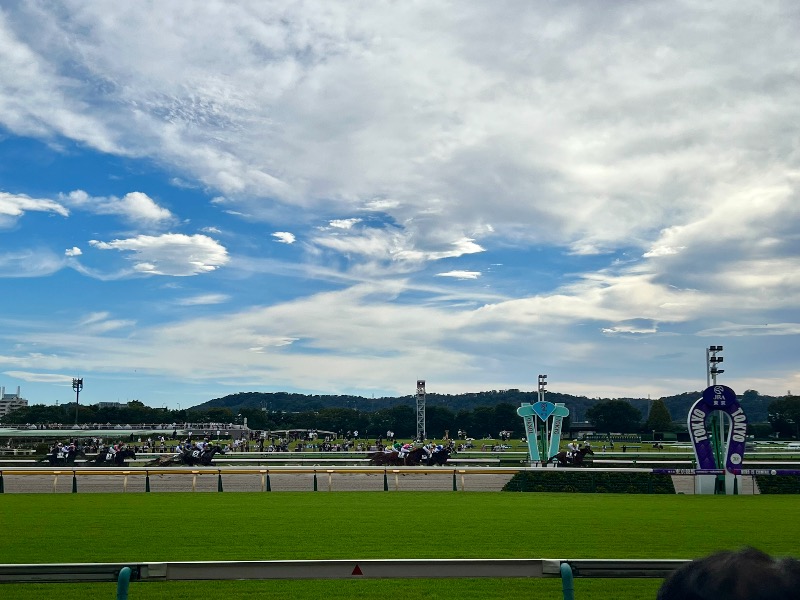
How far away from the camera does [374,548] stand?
464 inches

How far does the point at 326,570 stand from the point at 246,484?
27.3 metres

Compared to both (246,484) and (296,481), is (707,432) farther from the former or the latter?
(246,484)

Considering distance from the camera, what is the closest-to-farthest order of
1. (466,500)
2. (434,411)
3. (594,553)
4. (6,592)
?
1. (6,592)
2. (594,553)
3. (466,500)
4. (434,411)

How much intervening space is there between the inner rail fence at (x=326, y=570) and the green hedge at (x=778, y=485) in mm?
27225

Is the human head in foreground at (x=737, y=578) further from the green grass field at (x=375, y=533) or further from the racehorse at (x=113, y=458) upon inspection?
the racehorse at (x=113, y=458)

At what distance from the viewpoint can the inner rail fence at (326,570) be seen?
461 cm

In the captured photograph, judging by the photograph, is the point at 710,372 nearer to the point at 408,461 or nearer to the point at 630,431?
the point at 408,461

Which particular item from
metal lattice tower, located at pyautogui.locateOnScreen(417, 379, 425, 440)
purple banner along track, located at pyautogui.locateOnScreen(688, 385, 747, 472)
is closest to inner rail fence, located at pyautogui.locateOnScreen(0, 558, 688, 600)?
purple banner along track, located at pyautogui.locateOnScreen(688, 385, 747, 472)

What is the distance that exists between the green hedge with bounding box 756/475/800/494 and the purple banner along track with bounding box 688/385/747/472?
5.22 ft

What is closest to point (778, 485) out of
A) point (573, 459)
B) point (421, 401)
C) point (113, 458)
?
point (573, 459)

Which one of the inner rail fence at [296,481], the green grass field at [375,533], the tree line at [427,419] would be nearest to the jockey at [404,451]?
the inner rail fence at [296,481]

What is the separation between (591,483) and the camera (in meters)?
27.6

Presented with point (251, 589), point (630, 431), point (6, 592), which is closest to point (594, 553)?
point (251, 589)

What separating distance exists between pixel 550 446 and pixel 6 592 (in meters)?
30.7
